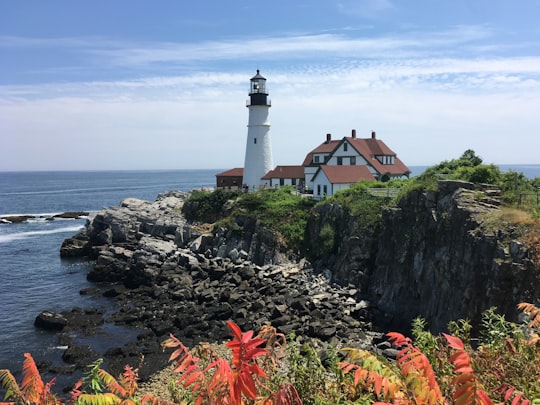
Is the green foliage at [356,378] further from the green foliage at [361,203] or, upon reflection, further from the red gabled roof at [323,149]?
the red gabled roof at [323,149]

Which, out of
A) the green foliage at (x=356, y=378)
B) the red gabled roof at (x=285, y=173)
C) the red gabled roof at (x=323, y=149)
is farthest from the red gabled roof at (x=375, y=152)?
the green foliage at (x=356, y=378)

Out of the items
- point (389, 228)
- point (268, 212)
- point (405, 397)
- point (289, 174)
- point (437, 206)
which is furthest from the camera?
point (289, 174)

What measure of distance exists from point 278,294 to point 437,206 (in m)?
12.2

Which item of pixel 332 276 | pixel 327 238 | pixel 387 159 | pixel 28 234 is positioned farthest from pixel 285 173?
pixel 28 234

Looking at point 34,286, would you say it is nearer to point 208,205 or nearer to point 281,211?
point 208,205

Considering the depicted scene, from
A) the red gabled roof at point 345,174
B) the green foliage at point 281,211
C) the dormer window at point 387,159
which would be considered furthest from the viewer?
the dormer window at point 387,159

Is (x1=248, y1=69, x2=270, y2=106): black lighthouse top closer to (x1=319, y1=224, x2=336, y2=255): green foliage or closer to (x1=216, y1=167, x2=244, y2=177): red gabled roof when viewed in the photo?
(x1=216, y1=167, x2=244, y2=177): red gabled roof

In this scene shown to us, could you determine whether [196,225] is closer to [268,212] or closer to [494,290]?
[268,212]

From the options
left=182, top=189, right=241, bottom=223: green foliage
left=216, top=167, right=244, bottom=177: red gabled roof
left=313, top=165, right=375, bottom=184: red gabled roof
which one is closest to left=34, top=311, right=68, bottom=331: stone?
left=182, top=189, right=241, bottom=223: green foliage

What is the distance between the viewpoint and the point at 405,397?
14.1 feet

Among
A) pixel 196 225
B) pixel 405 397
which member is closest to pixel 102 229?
pixel 196 225

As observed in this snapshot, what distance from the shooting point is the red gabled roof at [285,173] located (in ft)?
180

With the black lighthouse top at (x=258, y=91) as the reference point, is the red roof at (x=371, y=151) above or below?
below

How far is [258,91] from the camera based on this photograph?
55.6 meters
